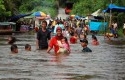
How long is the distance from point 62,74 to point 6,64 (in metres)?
3.24

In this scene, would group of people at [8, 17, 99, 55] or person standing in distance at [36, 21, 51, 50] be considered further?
person standing in distance at [36, 21, 51, 50]

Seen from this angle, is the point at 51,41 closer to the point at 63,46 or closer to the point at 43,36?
the point at 63,46

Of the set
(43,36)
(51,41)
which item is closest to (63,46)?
(51,41)

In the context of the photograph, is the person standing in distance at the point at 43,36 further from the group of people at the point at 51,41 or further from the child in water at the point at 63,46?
the child in water at the point at 63,46

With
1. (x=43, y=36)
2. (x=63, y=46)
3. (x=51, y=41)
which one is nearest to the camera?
(x=51, y=41)

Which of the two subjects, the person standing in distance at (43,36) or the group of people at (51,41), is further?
the person standing in distance at (43,36)

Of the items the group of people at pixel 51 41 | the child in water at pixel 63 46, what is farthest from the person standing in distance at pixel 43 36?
the child in water at pixel 63 46

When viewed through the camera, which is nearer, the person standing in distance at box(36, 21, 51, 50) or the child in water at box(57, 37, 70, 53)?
the child in water at box(57, 37, 70, 53)

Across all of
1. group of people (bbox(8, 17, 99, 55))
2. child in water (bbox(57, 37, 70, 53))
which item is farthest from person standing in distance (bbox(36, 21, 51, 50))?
child in water (bbox(57, 37, 70, 53))

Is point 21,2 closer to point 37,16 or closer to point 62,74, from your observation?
point 37,16

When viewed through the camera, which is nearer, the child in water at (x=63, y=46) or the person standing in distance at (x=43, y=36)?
the child in water at (x=63, y=46)

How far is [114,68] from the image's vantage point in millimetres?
14812

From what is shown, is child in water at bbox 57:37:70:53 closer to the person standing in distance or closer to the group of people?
the group of people

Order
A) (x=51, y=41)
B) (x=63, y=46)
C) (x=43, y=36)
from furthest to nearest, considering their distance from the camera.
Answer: (x=43, y=36) → (x=63, y=46) → (x=51, y=41)
